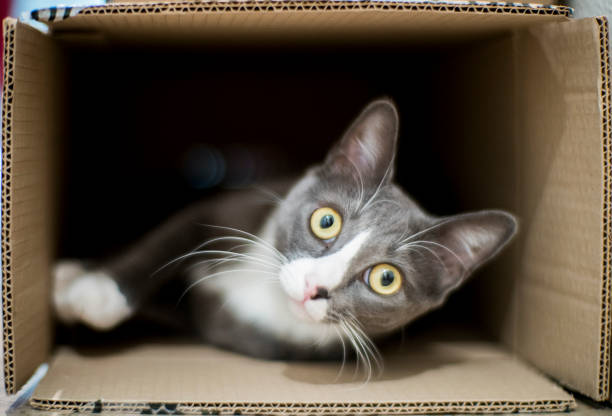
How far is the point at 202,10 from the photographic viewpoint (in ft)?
2.91

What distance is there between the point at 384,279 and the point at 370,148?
0.87 feet

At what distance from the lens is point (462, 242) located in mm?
1073

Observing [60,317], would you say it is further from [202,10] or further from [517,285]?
[517,285]

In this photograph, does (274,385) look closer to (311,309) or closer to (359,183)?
(311,309)

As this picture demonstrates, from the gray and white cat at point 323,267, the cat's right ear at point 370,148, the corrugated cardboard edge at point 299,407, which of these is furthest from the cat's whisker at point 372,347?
the cat's right ear at point 370,148

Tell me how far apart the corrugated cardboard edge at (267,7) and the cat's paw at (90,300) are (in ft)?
1.62

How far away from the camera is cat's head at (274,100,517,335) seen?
0.99 m

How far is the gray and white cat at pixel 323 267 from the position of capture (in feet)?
3.31

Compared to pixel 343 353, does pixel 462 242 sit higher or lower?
higher

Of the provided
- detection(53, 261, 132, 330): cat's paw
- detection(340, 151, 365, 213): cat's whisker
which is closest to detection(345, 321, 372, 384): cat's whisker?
detection(340, 151, 365, 213): cat's whisker

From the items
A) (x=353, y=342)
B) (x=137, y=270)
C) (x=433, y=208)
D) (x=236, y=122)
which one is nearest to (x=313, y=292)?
(x=353, y=342)

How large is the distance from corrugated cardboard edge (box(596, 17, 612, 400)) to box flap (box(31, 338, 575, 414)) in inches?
3.2

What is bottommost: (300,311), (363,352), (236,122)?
(363,352)

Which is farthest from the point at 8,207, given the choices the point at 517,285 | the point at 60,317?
the point at 517,285
